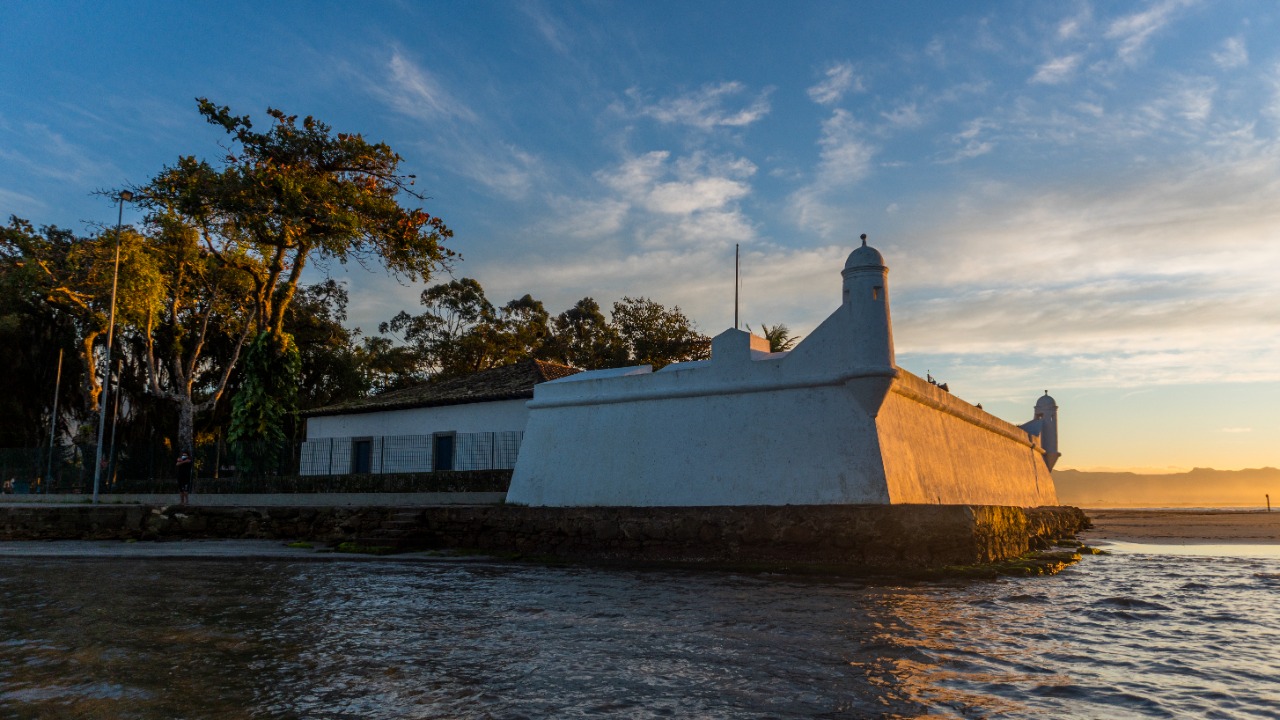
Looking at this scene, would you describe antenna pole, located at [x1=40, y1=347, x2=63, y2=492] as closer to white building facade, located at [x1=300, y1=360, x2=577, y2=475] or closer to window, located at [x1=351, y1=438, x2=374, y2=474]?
white building facade, located at [x1=300, y1=360, x2=577, y2=475]

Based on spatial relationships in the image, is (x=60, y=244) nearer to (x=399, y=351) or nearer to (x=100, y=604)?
(x=399, y=351)

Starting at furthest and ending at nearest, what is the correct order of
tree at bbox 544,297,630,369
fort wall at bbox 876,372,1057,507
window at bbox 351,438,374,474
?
tree at bbox 544,297,630,369, window at bbox 351,438,374,474, fort wall at bbox 876,372,1057,507

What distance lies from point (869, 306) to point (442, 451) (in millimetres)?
16377

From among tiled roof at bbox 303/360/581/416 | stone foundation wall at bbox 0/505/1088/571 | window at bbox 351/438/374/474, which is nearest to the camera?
stone foundation wall at bbox 0/505/1088/571

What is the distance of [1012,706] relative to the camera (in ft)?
16.4

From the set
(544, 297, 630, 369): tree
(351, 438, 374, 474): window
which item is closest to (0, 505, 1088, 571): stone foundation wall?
(351, 438, 374, 474): window

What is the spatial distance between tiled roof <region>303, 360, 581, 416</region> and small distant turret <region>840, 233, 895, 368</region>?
11592mm

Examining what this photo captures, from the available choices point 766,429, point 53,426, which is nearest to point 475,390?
point 766,429

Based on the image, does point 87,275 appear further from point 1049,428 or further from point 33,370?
point 1049,428

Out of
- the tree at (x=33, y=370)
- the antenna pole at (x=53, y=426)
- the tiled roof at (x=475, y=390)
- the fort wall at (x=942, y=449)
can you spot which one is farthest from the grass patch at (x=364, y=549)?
the tree at (x=33, y=370)

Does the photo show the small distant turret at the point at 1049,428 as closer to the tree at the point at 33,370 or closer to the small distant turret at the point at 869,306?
the small distant turret at the point at 869,306

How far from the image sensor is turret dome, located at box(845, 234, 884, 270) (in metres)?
14.1

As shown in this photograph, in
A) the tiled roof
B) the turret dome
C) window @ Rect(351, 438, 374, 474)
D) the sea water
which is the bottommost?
the sea water

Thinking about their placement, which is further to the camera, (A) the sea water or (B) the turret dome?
(B) the turret dome
